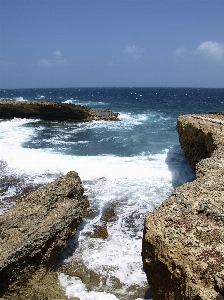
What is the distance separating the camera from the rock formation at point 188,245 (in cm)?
412

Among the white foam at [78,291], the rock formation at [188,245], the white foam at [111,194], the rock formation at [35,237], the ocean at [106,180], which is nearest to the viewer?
the rock formation at [188,245]

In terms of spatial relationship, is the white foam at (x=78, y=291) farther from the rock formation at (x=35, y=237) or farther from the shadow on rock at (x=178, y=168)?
the shadow on rock at (x=178, y=168)

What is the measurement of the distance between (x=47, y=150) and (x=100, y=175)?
6117 millimetres

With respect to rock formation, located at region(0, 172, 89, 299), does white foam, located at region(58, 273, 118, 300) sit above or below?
below

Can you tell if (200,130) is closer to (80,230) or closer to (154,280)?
(80,230)

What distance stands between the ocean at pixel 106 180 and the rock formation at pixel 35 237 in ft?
2.09

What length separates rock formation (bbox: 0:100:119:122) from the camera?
32594 mm

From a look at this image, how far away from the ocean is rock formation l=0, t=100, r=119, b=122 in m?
6.94

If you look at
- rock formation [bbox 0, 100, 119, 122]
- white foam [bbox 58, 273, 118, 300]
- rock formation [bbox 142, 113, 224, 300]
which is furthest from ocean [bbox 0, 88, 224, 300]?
rock formation [bbox 0, 100, 119, 122]

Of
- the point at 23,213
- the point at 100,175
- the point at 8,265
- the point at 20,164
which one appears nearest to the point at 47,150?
the point at 20,164

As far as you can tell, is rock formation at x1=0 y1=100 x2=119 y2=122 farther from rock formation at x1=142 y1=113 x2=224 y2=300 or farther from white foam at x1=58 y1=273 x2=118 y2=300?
rock formation at x1=142 y1=113 x2=224 y2=300

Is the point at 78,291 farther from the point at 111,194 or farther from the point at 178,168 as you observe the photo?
the point at 178,168

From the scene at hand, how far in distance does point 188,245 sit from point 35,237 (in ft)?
11.8

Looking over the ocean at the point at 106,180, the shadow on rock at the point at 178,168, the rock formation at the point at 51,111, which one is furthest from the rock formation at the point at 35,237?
the rock formation at the point at 51,111
